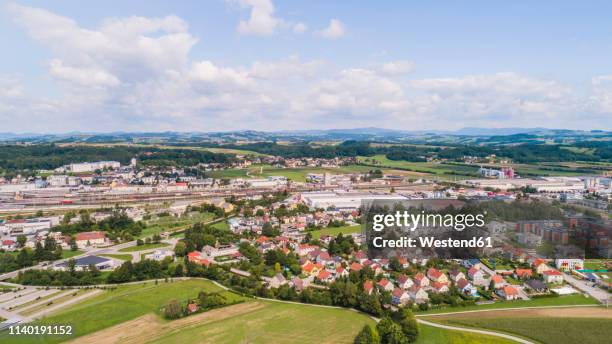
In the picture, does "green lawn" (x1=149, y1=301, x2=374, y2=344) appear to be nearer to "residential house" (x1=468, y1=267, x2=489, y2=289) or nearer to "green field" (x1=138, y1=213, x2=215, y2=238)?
"residential house" (x1=468, y1=267, x2=489, y2=289)

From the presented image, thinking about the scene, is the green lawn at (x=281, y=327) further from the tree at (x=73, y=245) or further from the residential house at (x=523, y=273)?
the tree at (x=73, y=245)

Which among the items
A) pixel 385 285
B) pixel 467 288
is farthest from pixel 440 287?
pixel 385 285

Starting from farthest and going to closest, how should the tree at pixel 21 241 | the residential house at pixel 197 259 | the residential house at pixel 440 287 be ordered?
1. the tree at pixel 21 241
2. the residential house at pixel 197 259
3. the residential house at pixel 440 287

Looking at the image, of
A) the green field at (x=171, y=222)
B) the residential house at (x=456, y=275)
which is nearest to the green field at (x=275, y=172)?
the green field at (x=171, y=222)

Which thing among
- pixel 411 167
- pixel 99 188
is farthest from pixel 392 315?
pixel 411 167

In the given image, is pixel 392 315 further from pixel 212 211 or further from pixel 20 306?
pixel 212 211

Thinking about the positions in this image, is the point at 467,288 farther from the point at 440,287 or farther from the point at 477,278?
the point at 477,278
